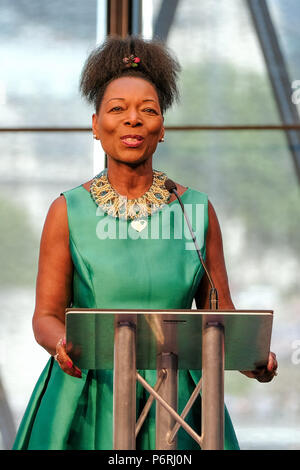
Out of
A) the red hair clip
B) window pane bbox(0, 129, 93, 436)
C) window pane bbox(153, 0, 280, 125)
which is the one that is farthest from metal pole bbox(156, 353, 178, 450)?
window pane bbox(153, 0, 280, 125)

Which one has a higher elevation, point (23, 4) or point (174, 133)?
point (23, 4)

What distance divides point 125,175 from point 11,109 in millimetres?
2289

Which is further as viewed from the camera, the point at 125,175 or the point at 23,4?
the point at 23,4

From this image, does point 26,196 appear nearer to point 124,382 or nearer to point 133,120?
point 133,120

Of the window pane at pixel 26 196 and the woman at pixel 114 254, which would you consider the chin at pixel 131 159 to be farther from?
the window pane at pixel 26 196

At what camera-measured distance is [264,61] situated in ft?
14.7

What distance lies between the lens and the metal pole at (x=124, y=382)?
162 centimetres

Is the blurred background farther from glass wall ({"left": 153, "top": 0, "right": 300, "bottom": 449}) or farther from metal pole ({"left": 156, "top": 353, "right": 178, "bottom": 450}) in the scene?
metal pole ({"left": 156, "top": 353, "right": 178, "bottom": 450})

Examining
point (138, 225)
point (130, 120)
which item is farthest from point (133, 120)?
point (138, 225)

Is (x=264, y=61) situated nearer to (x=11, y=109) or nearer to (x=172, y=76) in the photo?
(x=11, y=109)

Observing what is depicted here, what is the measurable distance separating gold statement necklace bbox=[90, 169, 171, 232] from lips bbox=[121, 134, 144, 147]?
14 centimetres

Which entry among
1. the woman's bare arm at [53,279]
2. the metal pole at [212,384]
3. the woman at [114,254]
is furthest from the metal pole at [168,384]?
the woman's bare arm at [53,279]

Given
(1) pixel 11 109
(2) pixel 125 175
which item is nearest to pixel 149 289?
(2) pixel 125 175
